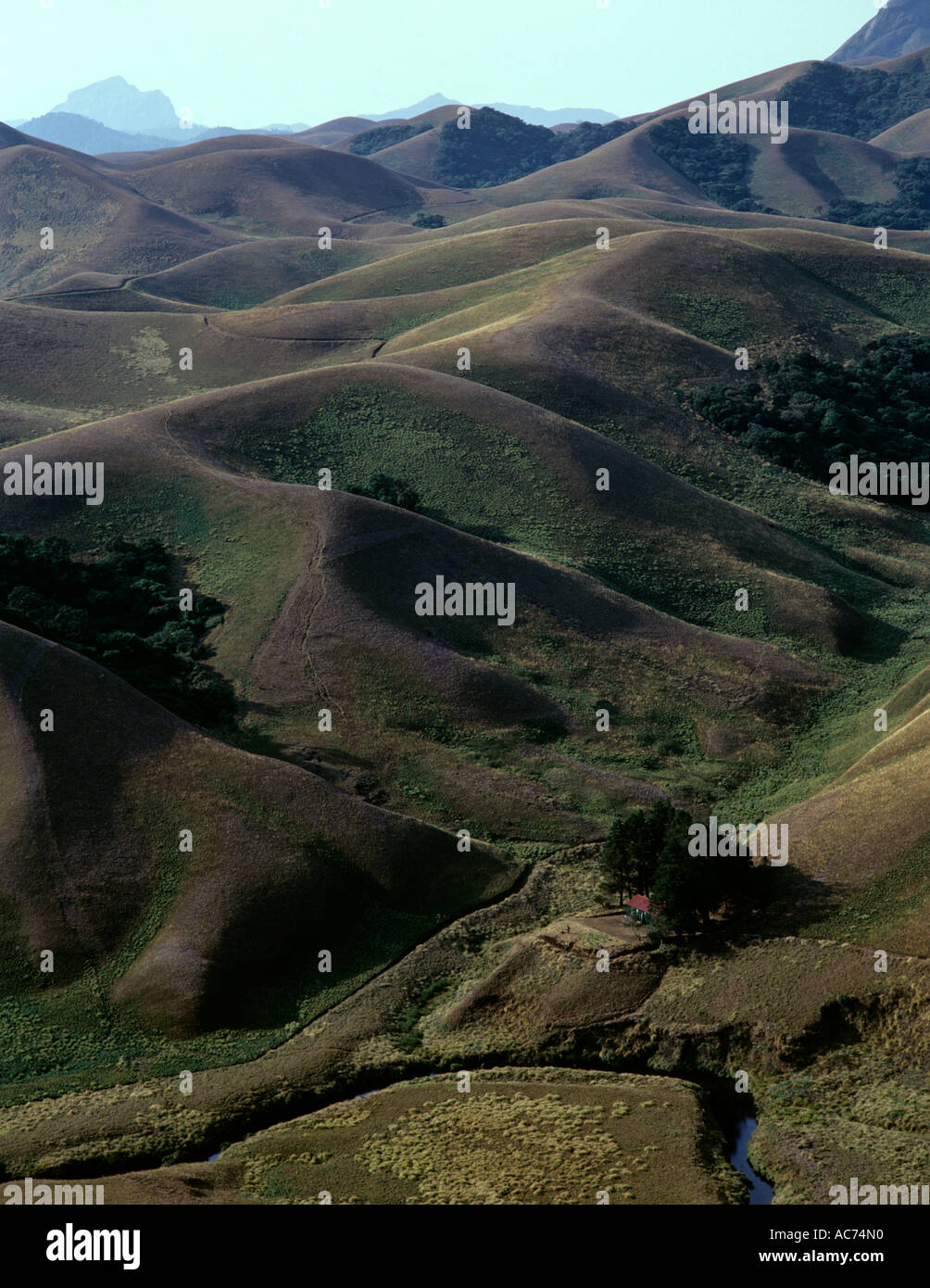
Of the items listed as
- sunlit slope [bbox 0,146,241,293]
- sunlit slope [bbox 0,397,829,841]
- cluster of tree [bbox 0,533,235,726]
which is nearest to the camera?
sunlit slope [bbox 0,397,829,841]

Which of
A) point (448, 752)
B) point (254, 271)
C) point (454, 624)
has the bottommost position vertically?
point (448, 752)

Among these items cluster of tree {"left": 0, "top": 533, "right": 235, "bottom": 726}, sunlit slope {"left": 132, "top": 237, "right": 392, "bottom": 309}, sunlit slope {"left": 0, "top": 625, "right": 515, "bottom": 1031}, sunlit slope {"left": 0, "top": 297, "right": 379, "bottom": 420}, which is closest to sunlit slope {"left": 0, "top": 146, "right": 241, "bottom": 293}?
sunlit slope {"left": 132, "top": 237, "right": 392, "bottom": 309}

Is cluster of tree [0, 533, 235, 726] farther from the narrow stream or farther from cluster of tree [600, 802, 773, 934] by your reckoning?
the narrow stream

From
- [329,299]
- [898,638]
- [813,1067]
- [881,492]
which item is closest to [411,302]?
[329,299]

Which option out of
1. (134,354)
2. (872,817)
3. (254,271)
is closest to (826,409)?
(872,817)

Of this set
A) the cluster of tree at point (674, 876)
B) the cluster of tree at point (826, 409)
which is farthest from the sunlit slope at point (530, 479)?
the cluster of tree at point (674, 876)

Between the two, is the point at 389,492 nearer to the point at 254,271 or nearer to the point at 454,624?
the point at 454,624
